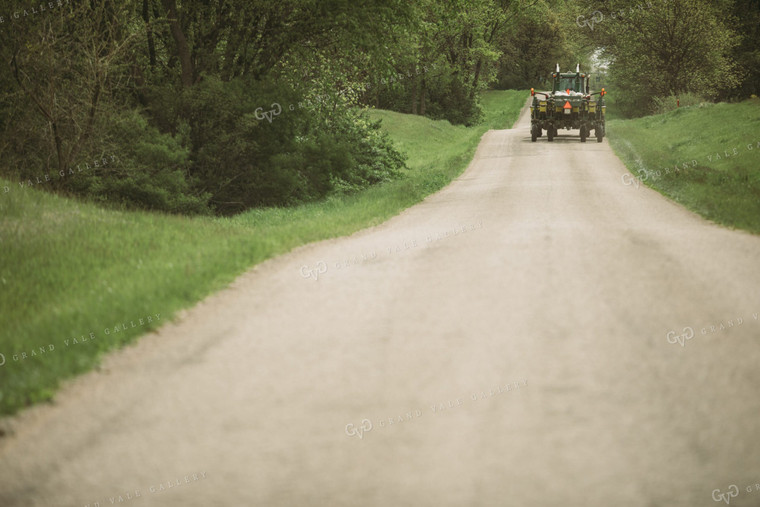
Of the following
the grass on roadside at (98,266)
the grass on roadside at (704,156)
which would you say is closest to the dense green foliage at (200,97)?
the grass on roadside at (98,266)

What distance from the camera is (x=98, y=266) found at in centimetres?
937

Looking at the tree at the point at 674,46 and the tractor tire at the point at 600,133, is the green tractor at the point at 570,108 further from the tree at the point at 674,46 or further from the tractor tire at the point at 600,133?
the tree at the point at 674,46

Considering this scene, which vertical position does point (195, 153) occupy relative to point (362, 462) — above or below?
above

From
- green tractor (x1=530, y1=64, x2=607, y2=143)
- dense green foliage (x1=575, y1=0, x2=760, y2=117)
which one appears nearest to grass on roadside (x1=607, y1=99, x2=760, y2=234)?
green tractor (x1=530, y1=64, x2=607, y2=143)

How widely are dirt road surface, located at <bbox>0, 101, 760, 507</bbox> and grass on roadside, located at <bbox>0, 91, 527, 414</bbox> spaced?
1.03 ft

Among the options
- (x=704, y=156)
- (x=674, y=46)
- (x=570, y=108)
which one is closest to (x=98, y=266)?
(x=704, y=156)

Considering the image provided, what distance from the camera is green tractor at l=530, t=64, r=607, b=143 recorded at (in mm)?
30797

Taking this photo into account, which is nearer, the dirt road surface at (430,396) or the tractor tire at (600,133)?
the dirt road surface at (430,396)

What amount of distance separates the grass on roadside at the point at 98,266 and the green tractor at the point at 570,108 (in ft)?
56.0

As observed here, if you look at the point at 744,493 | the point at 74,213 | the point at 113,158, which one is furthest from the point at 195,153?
the point at 744,493

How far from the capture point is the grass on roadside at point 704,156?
14492 millimetres

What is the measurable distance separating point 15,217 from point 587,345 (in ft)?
30.5

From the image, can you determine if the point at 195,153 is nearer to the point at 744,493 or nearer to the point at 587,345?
the point at 587,345

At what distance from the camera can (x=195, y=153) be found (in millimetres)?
17734
